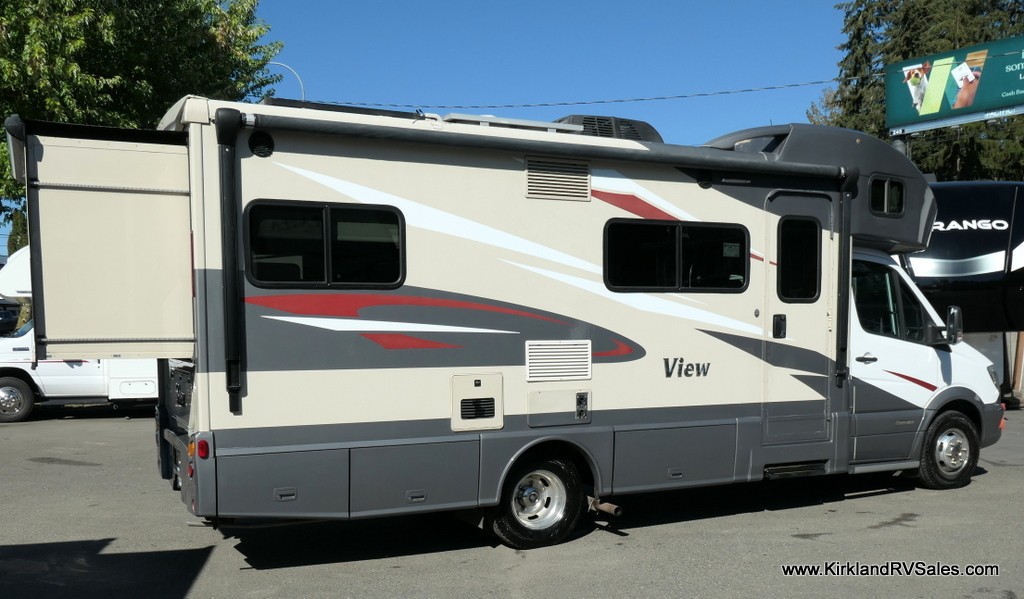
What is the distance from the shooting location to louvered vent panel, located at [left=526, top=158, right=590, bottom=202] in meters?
6.45

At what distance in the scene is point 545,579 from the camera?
5816 mm

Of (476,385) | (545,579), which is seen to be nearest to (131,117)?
(476,385)

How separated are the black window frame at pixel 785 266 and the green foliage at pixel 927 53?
27306 mm

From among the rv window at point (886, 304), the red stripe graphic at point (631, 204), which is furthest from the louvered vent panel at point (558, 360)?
the rv window at point (886, 304)

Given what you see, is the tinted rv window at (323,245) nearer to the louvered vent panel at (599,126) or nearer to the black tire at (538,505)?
the black tire at (538,505)

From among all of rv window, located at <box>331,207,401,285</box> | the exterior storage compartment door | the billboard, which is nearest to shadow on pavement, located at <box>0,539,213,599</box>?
the exterior storage compartment door

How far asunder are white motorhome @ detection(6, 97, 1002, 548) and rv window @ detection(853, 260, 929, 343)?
1.1 inches

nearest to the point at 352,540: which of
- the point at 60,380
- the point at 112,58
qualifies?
the point at 60,380

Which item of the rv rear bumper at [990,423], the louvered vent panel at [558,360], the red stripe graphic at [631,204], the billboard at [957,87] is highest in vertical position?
the billboard at [957,87]

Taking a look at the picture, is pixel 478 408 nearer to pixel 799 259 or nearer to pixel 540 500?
pixel 540 500

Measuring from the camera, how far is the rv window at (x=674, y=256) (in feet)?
22.0

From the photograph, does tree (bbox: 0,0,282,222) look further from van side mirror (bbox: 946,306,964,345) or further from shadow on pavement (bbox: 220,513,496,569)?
van side mirror (bbox: 946,306,964,345)

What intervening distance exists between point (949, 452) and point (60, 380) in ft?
39.8

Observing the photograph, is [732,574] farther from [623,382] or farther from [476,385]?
[476,385]
